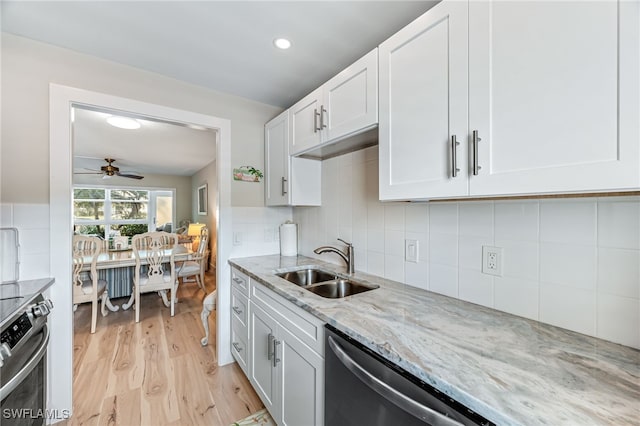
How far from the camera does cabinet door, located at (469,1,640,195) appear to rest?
0.60m

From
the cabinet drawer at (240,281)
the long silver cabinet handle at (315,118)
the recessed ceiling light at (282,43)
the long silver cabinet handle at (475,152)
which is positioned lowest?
the cabinet drawer at (240,281)

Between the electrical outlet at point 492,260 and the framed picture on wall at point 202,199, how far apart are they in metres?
5.75

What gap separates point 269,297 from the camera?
1510 millimetres

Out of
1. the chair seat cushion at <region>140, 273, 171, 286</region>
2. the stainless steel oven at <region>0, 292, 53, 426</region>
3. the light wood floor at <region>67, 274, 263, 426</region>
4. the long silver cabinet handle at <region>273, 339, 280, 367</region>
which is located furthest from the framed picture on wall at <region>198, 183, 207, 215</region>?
the long silver cabinet handle at <region>273, 339, 280, 367</region>

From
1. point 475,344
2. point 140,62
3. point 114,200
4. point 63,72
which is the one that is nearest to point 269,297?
point 475,344

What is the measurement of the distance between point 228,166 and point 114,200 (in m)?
5.83

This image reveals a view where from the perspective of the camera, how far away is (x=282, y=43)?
1.52 meters

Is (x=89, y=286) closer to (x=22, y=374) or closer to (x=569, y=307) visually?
(x=22, y=374)

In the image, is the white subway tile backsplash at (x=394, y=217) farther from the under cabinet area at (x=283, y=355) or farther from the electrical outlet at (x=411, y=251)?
the under cabinet area at (x=283, y=355)

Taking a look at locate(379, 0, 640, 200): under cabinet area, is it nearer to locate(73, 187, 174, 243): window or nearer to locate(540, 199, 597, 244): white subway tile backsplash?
locate(540, 199, 597, 244): white subway tile backsplash

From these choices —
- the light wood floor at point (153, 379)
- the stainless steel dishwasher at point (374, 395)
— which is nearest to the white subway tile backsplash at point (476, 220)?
the stainless steel dishwasher at point (374, 395)

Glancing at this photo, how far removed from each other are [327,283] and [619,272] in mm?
1235

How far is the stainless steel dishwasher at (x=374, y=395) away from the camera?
0.64 meters

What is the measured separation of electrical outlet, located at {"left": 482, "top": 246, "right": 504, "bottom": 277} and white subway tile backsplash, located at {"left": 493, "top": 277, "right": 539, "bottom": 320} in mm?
34
